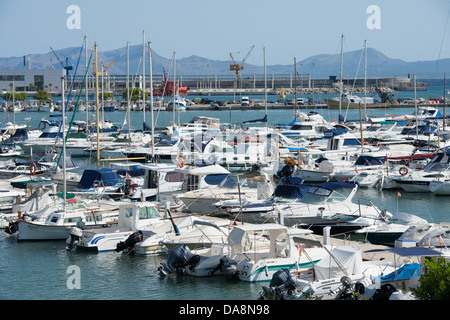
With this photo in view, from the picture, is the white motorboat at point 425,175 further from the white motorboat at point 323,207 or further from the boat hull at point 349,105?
the boat hull at point 349,105

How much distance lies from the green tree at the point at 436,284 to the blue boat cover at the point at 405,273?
4229 mm

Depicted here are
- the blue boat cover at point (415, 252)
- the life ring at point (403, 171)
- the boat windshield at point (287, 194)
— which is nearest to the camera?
the blue boat cover at point (415, 252)

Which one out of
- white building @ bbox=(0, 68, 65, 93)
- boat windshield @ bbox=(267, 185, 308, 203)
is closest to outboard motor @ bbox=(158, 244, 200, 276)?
boat windshield @ bbox=(267, 185, 308, 203)

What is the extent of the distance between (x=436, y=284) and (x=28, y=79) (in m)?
182

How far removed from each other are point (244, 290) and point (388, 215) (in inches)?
338

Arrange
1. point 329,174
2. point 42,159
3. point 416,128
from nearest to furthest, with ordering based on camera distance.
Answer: point 329,174 → point 42,159 → point 416,128

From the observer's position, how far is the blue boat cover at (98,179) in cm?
3400

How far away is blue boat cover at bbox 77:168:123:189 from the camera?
3400cm

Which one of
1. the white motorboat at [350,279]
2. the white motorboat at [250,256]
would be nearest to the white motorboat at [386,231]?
the white motorboat at [250,256]

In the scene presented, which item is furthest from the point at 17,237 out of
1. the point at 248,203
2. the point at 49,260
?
the point at 248,203
